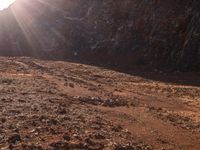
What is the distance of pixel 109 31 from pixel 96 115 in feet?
94.8

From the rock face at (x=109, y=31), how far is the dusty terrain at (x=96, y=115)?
10334mm

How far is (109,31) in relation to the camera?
42906 mm

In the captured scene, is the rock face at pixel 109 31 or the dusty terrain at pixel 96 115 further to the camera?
the rock face at pixel 109 31

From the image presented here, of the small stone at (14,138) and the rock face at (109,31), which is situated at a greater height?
the rock face at (109,31)

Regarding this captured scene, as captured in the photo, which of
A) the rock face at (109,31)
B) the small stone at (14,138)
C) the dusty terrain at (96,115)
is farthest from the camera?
the rock face at (109,31)

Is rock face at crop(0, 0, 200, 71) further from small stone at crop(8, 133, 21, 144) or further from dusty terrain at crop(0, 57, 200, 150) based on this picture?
small stone at crop(8, 133, 21, 144)

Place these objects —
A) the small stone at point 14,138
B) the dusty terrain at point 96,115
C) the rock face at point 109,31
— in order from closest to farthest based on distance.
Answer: the small stone at point 14,138 < the dusty terrain at point 96,115 < the rock face at point 109,31

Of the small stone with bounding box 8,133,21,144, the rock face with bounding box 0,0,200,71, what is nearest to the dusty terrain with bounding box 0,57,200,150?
the small stone with bounding box 8,133,21,144

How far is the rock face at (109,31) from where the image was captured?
34.8 m

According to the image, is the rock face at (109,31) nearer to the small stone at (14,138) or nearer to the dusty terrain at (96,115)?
the dusty terrain at (96,115)

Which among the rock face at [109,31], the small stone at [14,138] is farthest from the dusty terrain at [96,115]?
the rock face at [109,31]

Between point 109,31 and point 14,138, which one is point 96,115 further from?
point 109,31

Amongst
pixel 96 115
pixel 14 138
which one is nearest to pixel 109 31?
pixel 96 115

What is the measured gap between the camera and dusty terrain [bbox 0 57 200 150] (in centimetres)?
1102
